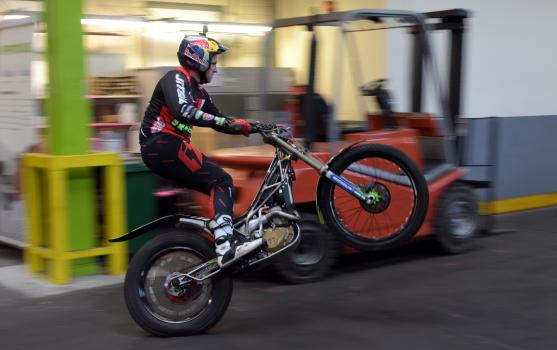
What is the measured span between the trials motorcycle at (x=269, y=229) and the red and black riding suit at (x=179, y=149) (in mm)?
236

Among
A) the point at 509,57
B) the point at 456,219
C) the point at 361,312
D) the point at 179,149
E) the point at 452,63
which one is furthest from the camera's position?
the point at 509,57

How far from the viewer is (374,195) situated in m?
5.43

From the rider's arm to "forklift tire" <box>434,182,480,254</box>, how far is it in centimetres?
300

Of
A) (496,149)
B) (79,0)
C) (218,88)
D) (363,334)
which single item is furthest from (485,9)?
(363,334)

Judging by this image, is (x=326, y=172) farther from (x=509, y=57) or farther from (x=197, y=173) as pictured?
(x=509, y=57)

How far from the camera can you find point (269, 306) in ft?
→ 19.7

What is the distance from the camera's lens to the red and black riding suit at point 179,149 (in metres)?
5.34

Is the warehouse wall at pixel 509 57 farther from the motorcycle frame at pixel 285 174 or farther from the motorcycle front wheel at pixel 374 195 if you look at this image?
the motorcycle frame at pixel 285 174

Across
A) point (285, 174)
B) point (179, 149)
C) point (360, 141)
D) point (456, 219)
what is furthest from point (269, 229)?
point (456, 219)

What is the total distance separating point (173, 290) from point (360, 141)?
7.41 feet

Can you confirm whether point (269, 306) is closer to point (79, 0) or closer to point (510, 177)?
point (79, 0)

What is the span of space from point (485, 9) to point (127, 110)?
18.9ft

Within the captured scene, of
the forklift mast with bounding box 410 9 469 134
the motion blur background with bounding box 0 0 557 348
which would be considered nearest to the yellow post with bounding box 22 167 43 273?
the motion blur background with bounding box 0 0 557 348

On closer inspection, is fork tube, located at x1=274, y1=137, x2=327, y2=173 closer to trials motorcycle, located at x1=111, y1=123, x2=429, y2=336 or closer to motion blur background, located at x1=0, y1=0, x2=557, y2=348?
trials motorcycle, located at x1=111, y1=123, x2=429, y2=336
